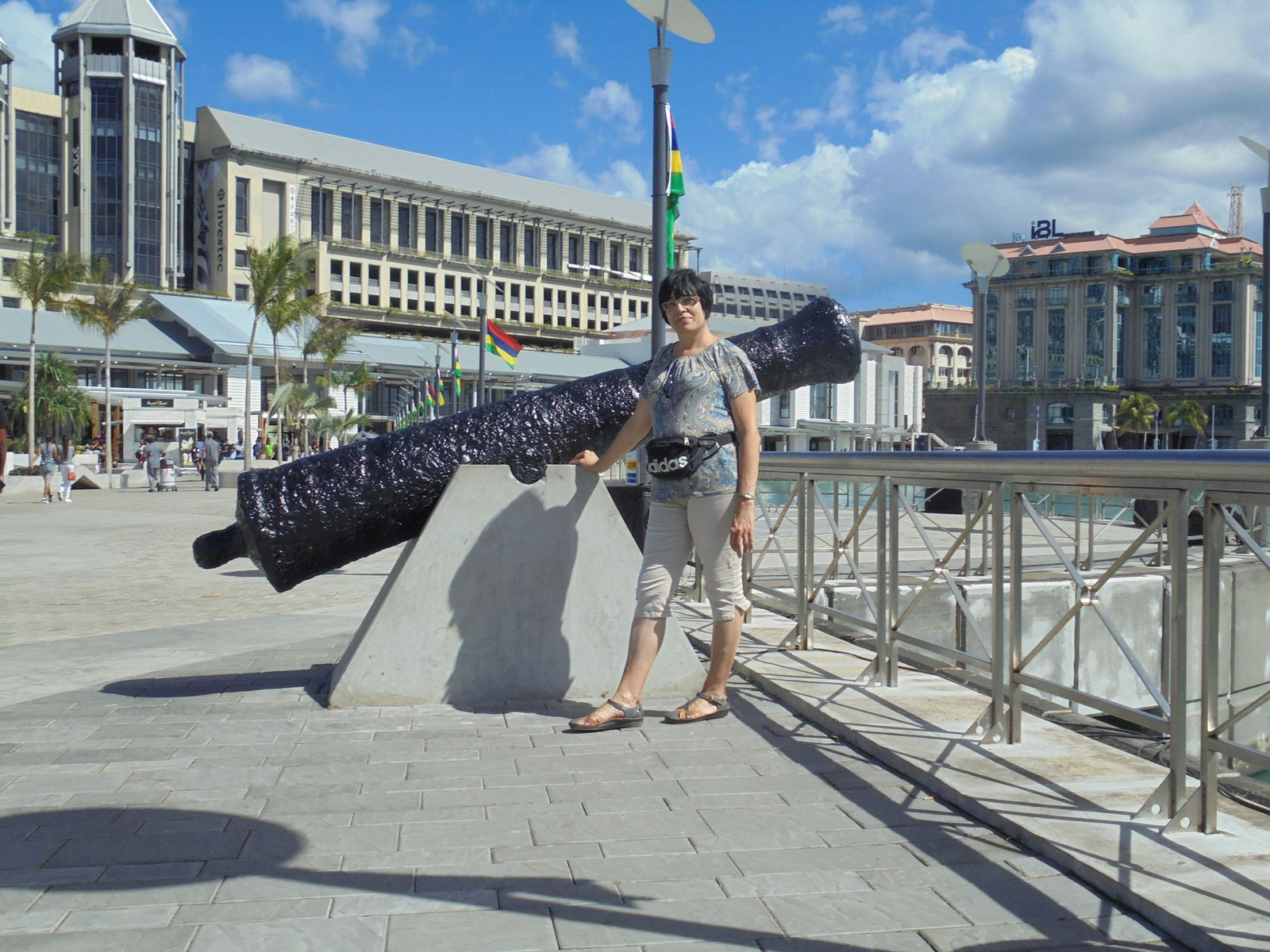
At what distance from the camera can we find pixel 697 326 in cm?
433

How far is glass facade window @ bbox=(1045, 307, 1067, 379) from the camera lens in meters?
101

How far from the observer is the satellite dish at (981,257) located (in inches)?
937

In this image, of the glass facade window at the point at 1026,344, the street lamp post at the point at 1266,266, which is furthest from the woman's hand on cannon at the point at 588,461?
the glass facade window at the point at 1026,344

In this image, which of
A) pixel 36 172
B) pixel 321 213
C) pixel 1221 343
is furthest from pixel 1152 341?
pixel 36 172

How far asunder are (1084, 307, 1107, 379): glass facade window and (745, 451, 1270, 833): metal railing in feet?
324

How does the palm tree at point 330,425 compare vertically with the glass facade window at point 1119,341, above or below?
below

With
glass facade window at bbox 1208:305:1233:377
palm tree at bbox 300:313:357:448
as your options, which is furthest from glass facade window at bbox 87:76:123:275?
glass facade window at bbox 1208:305:1233:377

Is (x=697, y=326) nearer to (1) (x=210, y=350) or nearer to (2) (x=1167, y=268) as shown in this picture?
(1) (x=210, y=350)

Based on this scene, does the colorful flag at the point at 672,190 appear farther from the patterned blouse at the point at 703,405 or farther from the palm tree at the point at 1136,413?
the palm tree at the point at 1136,413

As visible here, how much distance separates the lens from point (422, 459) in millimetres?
4844

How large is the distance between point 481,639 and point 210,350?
53656 millimetres

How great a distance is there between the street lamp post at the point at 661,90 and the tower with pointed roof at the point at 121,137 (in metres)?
68.8

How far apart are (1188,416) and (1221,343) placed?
851cm

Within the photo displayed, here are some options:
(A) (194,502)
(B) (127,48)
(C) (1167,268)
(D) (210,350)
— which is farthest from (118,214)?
(C) (1167,268)
